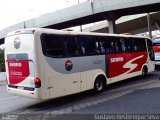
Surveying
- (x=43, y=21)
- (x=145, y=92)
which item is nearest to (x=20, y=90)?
(x=145, y=92)

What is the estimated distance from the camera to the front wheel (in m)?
12.4

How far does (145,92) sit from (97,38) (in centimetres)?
330

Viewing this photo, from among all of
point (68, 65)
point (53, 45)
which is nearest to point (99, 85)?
point (68, 65)

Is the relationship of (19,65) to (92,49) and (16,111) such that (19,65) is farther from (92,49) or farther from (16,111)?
(92,49)

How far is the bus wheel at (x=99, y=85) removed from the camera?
12433mm

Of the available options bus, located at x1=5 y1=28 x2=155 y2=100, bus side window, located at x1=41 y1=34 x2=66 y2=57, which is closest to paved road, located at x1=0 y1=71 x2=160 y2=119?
bus, located at x1=5 y1=28 x2=155 y2=100

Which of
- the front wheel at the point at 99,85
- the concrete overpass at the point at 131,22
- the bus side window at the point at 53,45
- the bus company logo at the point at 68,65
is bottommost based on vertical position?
the front wheel at the point at 99,85

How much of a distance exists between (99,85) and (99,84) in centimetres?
5

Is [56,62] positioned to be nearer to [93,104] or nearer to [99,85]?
[93,104]

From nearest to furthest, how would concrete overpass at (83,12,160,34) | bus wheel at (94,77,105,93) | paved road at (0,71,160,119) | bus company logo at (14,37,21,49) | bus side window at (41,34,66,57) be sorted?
paved road at (0,71,160,119)
bus side window at (41,34,66,57)
bus company logo at (14,37,21,49)
bus wheel at (94,77,105,93)
concrete overpass at (83,12,160,34)

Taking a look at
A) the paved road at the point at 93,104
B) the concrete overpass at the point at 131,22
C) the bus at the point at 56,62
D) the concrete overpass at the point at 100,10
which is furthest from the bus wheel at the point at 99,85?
the concrete overpass at the point at 131,22

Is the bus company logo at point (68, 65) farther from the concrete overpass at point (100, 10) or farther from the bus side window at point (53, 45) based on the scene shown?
the concrete overpass at point (100, 10)

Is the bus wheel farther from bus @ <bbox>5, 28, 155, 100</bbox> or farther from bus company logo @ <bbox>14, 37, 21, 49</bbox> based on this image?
bus company logo @ <bbox>14, 37, 21, 49</bbox>

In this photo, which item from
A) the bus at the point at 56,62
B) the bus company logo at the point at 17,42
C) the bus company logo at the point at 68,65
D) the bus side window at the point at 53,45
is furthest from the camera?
the bus company logo at the point at 68,65
